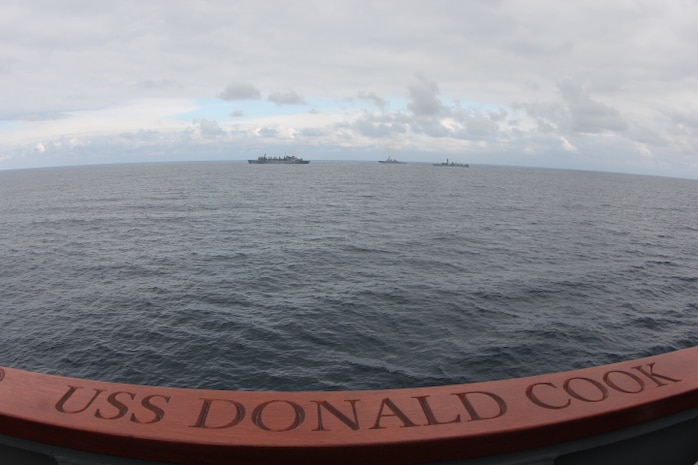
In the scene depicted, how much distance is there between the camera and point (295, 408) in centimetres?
251

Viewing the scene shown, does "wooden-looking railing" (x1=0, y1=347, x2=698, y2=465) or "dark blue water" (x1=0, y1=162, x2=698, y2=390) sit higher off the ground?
"wooden-looking railing" (x1=0, y1=347, x2=698, y2=465)

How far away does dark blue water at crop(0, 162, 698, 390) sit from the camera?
17984 millimetres

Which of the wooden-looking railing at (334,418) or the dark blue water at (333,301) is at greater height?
the wooden-looking railing at (334,418)

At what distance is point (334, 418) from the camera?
2.44 meters

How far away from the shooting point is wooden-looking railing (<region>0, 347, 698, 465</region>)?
7.38 ft

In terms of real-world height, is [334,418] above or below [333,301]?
above

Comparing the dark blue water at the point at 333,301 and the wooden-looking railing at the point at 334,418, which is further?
the dark blue water at the point at 333,301

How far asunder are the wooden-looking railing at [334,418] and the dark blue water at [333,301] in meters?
14.1

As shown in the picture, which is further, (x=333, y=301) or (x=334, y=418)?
(x=333, y=301)

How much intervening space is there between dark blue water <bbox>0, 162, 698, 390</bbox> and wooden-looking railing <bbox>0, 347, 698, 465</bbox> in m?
14.1

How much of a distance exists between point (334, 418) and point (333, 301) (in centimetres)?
2189

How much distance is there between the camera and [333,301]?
24172 millimetres

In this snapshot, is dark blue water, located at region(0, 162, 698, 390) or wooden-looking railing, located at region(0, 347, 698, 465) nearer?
wooden-looking railing, located at region(0, 347, 698, 465)

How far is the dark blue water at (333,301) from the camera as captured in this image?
17984mm
